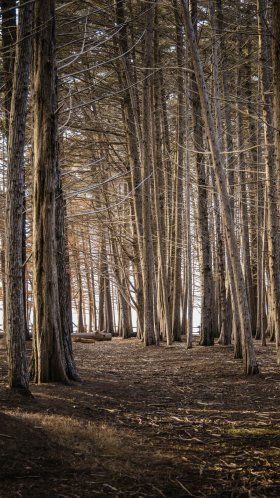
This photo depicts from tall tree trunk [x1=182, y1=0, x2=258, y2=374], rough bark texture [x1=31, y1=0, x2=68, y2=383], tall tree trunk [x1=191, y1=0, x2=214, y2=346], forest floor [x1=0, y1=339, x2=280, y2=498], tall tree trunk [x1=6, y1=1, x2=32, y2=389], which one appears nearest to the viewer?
forest floor [x1=0, y1=339, x2=280, y2=498]

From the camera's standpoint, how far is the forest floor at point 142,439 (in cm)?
416

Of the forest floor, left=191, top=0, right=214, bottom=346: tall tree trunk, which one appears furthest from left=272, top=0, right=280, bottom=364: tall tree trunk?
left=191, top=0, right=214, bottom=346: tall tree trunk

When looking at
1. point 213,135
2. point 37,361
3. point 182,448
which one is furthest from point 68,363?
point 213,135

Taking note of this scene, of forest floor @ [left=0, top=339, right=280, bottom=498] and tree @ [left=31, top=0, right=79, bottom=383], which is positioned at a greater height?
tree @ [left=31, top=0, right=79, bottom=383]

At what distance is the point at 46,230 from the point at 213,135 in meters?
3.31

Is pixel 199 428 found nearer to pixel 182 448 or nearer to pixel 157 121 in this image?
pixel 182 448

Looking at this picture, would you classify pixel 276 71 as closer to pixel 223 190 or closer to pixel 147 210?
pixel 223 190

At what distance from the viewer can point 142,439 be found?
5.55 m

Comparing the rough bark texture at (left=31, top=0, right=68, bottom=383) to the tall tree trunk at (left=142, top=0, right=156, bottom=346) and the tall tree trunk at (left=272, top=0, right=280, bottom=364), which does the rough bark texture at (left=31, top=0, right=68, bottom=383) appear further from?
the tall tree trunk at (left=142, top=0, right=156, bottom=346)

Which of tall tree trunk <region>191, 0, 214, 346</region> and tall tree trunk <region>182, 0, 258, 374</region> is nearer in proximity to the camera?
tall tree trunk <region>182, 0, 258, 374</region>

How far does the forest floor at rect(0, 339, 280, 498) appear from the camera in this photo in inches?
164

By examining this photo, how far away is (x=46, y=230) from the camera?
8203 mm

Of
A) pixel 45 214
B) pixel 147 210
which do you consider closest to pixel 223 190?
pixel 45 214

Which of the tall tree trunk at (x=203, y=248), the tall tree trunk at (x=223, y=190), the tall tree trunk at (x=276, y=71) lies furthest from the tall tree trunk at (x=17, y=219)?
the tall tree trunk at (x=203, y=248)
